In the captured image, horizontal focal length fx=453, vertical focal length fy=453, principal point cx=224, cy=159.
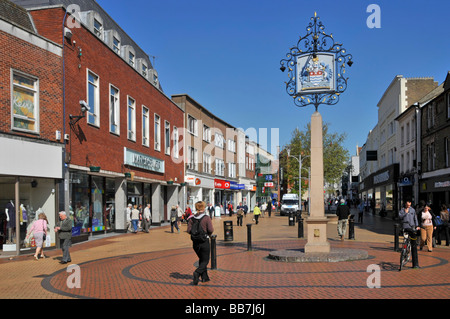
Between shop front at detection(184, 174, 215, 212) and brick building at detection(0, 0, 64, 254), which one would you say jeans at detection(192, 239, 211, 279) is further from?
shop front at detection(184, 174, 215, 212)

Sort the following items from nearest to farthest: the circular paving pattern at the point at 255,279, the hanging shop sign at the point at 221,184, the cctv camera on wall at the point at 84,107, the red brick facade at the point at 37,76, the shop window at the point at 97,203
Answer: the circular paving pattern at the point at 255,279, the red brick facade at the point at 37,76, the cctv camera on wall at the point at 84,107, the shop window at the point at 97,203, the hanging shop sign at the point at 221,184

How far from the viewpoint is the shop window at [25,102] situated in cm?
1622

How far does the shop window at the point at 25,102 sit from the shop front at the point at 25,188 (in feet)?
2.18

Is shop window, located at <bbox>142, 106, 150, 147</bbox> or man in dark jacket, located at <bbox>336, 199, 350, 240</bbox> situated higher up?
shop window, located at <bbox>142, 106, 150, 147</bbox>

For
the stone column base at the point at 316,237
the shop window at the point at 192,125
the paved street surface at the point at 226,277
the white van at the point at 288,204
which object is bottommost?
the white van at the point at 288,204

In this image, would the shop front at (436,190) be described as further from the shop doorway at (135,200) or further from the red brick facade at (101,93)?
the red brick facade at (101,93)

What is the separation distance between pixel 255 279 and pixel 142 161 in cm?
1967

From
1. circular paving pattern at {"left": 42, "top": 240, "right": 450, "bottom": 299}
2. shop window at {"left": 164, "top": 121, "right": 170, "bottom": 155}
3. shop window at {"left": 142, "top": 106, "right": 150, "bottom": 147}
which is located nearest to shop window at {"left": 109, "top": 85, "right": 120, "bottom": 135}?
shop window at {"left": 142, "top": 106, "right": 150, "bottom": 147}

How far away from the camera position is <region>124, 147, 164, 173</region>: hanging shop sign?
26.4 m

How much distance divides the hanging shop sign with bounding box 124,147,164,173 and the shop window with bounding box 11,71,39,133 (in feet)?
30.1

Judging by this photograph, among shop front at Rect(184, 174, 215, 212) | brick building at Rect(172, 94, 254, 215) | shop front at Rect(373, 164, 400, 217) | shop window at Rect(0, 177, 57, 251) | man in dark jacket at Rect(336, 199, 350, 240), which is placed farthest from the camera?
brick building at Rect(172, 94, 254, 215)

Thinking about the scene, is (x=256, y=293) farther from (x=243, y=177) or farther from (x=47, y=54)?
(x=243, y=177)

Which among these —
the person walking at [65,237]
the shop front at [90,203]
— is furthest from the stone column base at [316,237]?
the shop front at [90,203]
